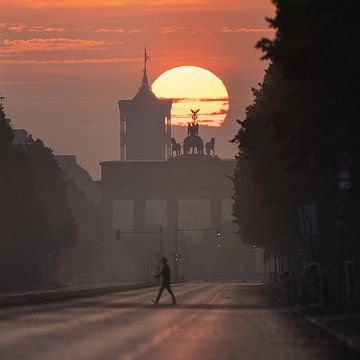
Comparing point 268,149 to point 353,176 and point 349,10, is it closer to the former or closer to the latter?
point 353,176

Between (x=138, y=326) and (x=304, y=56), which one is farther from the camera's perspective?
(x=138, y=326)

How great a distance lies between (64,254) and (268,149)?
107291 millimetres

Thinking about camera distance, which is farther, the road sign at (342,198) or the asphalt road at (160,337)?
the road sign at (342,198)

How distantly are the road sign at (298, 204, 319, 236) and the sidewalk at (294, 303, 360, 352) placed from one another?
3.71 metres

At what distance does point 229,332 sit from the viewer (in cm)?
3703

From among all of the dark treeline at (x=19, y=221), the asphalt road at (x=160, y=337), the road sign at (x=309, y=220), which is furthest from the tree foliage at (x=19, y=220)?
the asphalt road at (x=160, y=337)

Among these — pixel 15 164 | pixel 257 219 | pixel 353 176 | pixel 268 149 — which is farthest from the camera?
pixel 15 164

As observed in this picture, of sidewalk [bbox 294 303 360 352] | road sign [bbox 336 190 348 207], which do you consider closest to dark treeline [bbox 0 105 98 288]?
sidewalk [bbox 294 303 360 352]

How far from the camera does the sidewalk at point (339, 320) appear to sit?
108 ft

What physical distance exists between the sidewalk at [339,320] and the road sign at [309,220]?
3.71 m

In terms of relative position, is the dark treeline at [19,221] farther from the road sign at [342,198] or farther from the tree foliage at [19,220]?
the road sign at [342,198]

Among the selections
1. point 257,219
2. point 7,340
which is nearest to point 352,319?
point 7,340

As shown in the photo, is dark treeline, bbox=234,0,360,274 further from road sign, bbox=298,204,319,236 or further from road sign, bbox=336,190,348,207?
road sign, bbox=298,204,319,236

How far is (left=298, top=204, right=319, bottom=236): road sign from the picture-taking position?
54.4 m
